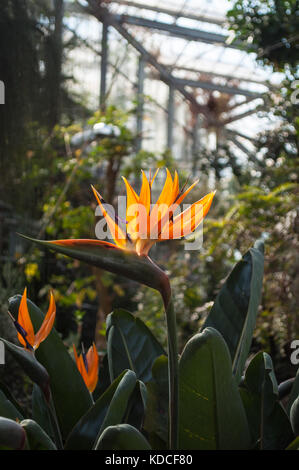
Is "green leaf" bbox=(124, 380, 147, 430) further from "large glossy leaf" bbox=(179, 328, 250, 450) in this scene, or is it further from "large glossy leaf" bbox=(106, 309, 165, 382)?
"large glossy leaf" bbox=(106, 309, 165, 382)

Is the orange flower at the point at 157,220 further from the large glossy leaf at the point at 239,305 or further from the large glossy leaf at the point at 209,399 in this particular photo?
the large glossy leaf at the point at 239,305

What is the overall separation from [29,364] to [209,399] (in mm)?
198

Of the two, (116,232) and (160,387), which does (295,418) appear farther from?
(116,232)

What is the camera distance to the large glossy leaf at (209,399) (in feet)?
1.93

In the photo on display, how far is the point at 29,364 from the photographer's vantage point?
543 mm

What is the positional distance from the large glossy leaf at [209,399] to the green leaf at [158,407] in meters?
0.06

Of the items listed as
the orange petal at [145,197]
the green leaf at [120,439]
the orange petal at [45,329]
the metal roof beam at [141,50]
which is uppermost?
the metal roof beam at [141,50]

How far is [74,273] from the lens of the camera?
134 inches

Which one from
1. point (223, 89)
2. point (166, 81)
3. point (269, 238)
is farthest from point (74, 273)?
point (223, 89)

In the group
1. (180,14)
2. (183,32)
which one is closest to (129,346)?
(180,14)

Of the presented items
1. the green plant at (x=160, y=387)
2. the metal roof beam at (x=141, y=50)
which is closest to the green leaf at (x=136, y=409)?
the green plant at (x=160, y=387)

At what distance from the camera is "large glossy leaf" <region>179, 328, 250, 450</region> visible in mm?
587

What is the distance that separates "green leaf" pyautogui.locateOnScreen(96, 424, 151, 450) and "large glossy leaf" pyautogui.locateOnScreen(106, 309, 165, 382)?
11.2 inches

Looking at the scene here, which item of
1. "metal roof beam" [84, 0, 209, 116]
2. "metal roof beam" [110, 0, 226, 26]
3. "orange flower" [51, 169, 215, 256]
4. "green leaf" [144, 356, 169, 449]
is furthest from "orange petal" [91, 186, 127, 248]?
"metal roof beam" [110, 0, 226, 26]
